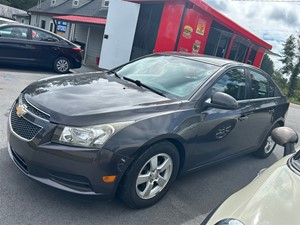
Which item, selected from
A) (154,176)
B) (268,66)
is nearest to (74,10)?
(154,176)

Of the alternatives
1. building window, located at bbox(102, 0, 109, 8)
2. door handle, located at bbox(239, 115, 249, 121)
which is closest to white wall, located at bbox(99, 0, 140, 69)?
door handle, located at bbox(239, 115, 249, 121)

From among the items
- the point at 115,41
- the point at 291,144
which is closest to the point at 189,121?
the point at 291,144

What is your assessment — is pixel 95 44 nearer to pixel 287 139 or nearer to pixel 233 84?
pixel 233 84

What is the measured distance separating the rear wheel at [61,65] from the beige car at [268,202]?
9.06 metres

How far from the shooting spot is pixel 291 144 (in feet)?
8.75

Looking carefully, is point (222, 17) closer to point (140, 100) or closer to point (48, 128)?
point (140, 100)

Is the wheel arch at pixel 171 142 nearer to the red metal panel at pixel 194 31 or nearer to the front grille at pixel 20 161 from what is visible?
the front grille at pixel 20 161

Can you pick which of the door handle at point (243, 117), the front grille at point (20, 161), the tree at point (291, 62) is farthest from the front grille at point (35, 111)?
the tree at point (291, 62)

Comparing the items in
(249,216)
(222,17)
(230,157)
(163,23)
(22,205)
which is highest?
(222,17)

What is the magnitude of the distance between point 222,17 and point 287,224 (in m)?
11.5

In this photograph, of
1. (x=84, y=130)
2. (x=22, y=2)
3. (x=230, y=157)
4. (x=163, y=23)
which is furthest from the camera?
(x=22, y=2)

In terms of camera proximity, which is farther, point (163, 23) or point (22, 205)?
point (163, 23)

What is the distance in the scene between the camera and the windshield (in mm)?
3500

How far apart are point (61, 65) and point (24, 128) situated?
7.77 metres
